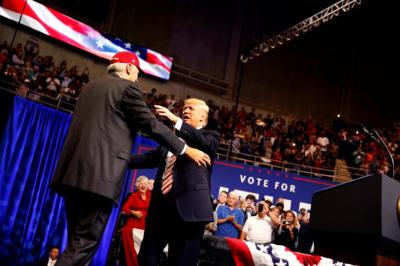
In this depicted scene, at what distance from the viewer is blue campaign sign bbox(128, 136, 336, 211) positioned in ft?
27.8

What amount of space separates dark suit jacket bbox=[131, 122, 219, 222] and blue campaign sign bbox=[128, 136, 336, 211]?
5784mm

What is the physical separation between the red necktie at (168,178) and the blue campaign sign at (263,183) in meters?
5.75

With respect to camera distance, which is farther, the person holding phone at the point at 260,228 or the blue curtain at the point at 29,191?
the blue curtain at the point at 29,191

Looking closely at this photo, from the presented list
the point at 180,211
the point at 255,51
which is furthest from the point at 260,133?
the point at 180,211

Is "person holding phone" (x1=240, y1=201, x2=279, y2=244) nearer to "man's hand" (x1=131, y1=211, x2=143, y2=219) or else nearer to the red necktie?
"man's hand" (x1=131, y1=211, x2=143, y2=219)

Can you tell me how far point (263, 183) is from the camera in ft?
28.5

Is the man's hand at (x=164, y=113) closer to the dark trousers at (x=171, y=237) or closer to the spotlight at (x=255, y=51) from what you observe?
the dark trousers at (x=171, y=237)

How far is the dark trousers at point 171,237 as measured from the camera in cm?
236

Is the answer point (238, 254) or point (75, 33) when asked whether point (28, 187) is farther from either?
point (75, 33)

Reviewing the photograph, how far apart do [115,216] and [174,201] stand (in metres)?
5.36

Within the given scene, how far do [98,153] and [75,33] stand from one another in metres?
10.4

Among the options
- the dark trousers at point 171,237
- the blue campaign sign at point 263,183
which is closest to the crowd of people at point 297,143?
the blue campaign sign at point 263,183

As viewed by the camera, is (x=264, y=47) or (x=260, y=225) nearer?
(x=260, y=225)

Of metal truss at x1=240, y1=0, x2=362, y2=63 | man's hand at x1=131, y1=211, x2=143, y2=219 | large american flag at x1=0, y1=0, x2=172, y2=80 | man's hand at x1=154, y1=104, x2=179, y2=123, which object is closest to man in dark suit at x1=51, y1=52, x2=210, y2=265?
man's hand at x1=154, y1=104, x2=179, y2=123
